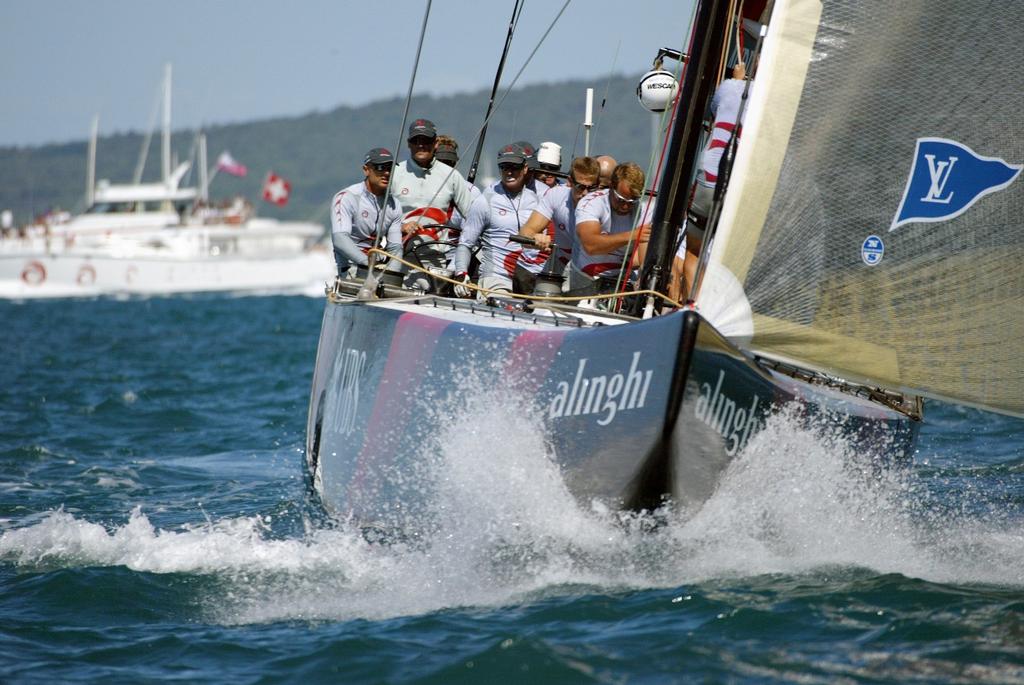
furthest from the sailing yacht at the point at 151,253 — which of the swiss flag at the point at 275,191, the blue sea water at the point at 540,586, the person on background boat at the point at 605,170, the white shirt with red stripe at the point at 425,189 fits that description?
the person on background boat at the point at 605,170

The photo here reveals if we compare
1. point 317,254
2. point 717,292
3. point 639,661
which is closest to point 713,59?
point 717,292

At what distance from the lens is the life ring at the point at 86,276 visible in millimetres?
44000

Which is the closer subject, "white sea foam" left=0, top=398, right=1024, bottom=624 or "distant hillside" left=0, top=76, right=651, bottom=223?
"white sea foam" left=0, top=398, right=1024, bottom=624

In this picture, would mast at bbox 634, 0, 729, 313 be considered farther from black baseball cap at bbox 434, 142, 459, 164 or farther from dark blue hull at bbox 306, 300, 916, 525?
black baseball cap at bbox 434, 142, 459, 164

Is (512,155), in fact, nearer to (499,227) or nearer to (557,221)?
(499,227)

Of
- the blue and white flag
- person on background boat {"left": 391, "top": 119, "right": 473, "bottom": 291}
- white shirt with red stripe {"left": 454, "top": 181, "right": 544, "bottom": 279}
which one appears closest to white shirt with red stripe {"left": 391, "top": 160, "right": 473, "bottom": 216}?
person on background boat {"left": 391, "top": 119, "right": 473, "bottom": 291}

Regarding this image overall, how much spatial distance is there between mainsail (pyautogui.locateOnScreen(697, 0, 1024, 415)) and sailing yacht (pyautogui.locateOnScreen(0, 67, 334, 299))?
41.6 m

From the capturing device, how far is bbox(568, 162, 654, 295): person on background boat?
614cm

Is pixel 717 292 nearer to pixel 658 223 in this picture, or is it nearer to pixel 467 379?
pixel 658 223

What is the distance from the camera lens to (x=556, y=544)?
Answer: 17.1 feet

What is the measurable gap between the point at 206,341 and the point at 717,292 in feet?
59.9

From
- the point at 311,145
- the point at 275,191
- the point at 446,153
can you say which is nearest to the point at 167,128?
the point at 275,191

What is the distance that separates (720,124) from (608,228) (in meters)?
0.93

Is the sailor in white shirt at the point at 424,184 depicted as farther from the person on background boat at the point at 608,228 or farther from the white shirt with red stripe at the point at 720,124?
the white shirt with red stripe at the point at 720,124
